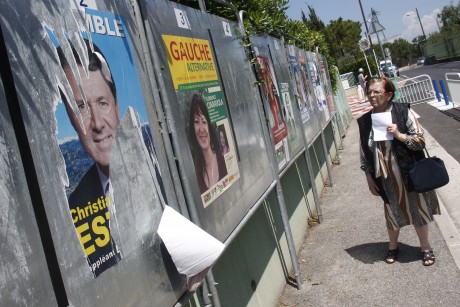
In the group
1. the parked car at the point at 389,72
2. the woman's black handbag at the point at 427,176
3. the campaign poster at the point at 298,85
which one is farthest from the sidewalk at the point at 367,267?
the parked car at the point at 389,72

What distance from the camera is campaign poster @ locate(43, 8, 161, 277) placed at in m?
1.98

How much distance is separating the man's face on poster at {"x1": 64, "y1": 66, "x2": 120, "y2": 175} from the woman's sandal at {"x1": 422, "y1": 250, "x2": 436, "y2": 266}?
3.76 metres

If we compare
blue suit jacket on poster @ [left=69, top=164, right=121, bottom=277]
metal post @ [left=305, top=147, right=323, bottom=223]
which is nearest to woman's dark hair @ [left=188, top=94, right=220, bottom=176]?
blue suit jacket on poster @ [left=69, top=164, right=121, bottom=277]

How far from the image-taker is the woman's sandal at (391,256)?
543 cm

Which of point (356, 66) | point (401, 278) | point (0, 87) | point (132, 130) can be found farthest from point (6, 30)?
point (356, 66)

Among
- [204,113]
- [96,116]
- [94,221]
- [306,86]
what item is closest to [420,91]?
[306,86]

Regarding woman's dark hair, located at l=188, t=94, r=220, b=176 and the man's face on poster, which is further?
woman's dark hair, located at l=188, t=94, r=220, b=176

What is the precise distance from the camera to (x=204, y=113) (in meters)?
3.48

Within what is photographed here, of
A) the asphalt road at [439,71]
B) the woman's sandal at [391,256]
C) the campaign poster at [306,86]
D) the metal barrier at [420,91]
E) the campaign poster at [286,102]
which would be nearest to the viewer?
the woman's sandal at [391,256]

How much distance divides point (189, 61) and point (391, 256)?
10.4ft

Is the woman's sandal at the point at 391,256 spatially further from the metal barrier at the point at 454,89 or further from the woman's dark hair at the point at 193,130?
the metal barrier at the point at 454,89

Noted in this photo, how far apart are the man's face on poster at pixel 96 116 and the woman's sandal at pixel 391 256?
386 cm

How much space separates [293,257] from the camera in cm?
518

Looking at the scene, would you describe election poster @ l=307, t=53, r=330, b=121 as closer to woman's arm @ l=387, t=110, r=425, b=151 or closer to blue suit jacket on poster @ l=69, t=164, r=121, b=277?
woman's arm @ l=387, t=110, r=425, b=151
